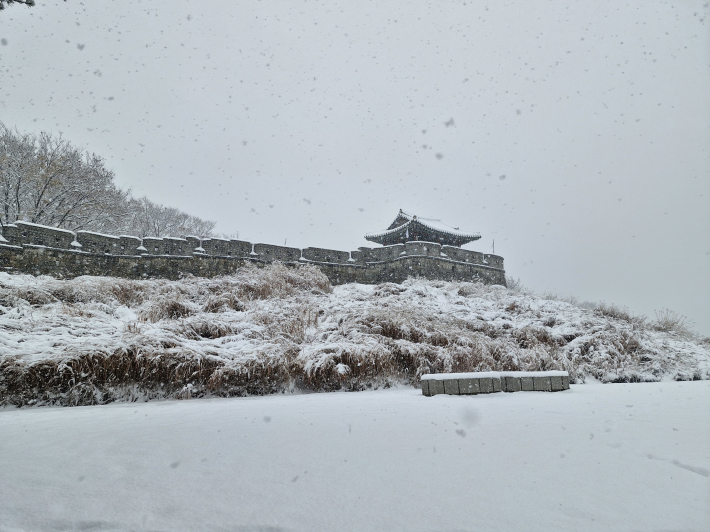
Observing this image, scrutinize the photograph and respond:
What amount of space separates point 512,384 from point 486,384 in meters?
0.42

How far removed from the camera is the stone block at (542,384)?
4496 mm

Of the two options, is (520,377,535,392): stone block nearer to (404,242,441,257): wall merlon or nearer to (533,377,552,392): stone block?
(533,377,552,392): stone block

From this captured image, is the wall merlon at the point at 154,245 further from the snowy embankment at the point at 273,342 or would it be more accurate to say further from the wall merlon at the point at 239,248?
the snowy embankment at the point at 273,342

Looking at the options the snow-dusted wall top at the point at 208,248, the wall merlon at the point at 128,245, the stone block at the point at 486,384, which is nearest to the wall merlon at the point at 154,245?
the snow-dusted wall top at the point at 208,248

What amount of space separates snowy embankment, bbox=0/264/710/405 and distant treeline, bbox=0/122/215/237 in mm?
11801

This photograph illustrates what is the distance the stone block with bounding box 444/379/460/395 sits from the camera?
160 inches

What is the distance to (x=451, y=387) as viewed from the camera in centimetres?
409

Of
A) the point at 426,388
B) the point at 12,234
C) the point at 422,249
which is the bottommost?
the point at 426,388

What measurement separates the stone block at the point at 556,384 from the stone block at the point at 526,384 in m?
0.27

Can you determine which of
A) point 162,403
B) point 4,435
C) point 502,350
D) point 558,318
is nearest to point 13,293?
point 162,403

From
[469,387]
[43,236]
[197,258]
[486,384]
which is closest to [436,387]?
[469,387]

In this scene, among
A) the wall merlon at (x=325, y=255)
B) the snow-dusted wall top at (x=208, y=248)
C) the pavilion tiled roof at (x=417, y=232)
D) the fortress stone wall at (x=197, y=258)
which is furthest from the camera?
the pavilion tiled roof at (x=417, y=232)

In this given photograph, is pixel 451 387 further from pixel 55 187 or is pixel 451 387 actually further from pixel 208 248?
pixel 55 187

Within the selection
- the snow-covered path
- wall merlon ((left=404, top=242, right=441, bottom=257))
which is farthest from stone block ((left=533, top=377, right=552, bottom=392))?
wall merlon ((left=404, top=242, right=441, bottom=257))
